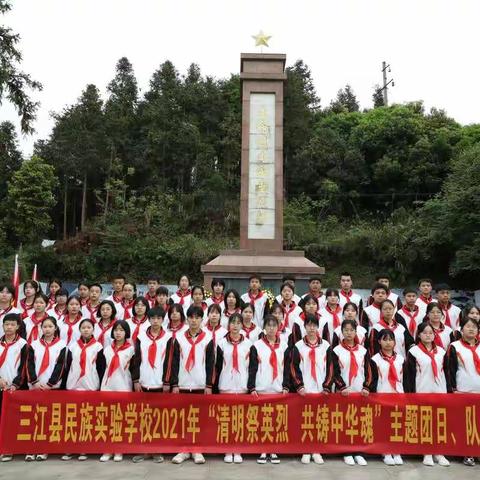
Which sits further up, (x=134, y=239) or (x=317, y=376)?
(x=134, y=239)

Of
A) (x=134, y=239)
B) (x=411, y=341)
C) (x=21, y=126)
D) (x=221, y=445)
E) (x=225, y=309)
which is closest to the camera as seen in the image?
(x=221, y=445)

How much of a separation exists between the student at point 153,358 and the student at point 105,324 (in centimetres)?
43

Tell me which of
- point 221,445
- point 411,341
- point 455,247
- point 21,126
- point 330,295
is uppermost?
point 21,126

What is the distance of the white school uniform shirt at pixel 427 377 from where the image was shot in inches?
158

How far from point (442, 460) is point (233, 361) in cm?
177

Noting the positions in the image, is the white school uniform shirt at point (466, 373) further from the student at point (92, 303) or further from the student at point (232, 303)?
the student at point (92, 303)

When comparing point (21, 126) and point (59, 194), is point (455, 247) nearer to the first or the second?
point (21, 126)

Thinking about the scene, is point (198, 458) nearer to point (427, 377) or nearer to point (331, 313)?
point (427, 377)

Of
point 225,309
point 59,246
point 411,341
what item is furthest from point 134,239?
point 411,341

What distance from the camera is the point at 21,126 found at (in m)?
12.1

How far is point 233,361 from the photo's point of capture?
4074 mm

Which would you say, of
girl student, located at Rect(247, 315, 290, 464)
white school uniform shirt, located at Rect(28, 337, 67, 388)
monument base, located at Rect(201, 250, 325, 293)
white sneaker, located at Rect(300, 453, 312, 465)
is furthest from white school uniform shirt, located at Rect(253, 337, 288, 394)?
monument base, located at Rect(201, 250, 325, 293)

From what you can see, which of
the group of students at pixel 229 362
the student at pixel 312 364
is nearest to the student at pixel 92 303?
the group of students at pixel 229 362

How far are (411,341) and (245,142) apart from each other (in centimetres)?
581
